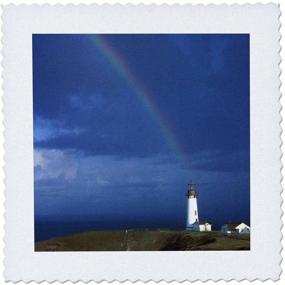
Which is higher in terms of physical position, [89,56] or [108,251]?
[89,56]

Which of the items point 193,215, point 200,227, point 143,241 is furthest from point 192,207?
point 143,241

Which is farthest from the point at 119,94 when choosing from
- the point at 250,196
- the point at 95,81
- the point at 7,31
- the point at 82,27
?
the point at 250,196

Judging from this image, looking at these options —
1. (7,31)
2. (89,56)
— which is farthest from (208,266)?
(7,31)

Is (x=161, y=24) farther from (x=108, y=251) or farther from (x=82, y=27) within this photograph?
(x=108, y=251)

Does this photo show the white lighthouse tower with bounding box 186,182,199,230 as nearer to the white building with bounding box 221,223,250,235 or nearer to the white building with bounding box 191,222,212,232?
the white building with bounding box 191,222,212,232

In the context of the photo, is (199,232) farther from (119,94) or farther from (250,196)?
(119,94)

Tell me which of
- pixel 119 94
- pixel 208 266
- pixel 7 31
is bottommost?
pixel 208 266
